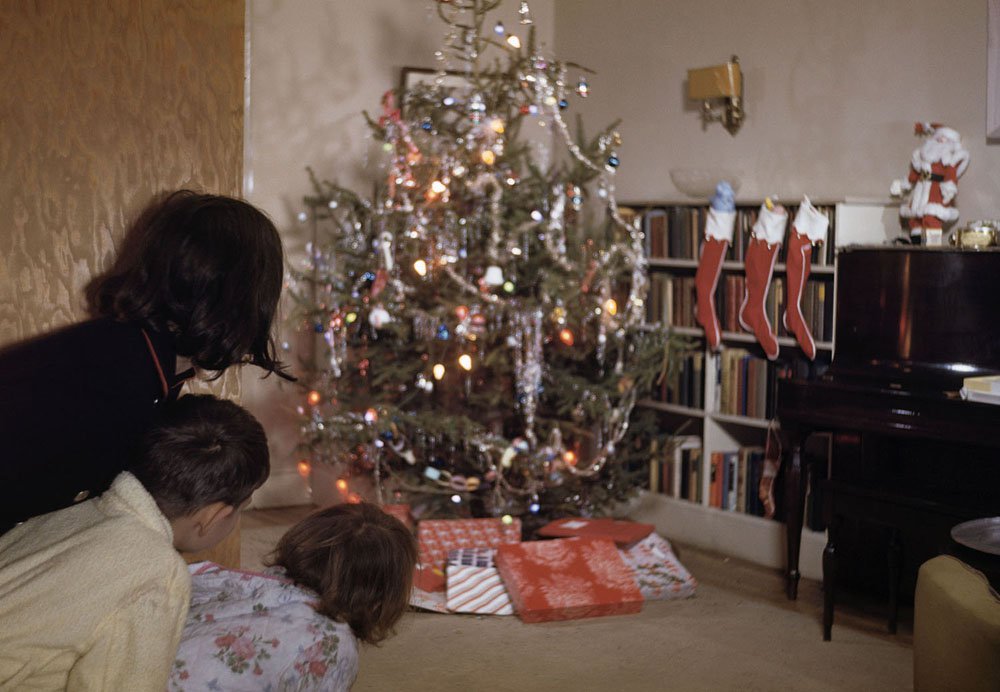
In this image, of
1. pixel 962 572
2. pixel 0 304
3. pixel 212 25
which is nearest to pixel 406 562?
pixel 0 304

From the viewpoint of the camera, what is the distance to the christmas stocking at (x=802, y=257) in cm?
433

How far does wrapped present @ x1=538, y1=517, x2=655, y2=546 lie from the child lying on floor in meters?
2.27

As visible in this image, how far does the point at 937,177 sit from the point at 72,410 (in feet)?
11.1

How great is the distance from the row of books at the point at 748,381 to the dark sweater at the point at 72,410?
3220 mm

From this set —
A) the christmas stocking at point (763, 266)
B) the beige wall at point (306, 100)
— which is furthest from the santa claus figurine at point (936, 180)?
the beige wall at point (306, 100)

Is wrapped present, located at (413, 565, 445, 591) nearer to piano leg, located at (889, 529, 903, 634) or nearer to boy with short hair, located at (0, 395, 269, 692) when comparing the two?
piano leg, located at (889, 529, 903, 634)

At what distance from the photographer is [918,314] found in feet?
12.9

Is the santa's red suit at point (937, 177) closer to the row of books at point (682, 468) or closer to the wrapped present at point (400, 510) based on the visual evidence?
the row of books at point (682, 468)

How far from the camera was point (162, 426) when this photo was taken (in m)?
1.74

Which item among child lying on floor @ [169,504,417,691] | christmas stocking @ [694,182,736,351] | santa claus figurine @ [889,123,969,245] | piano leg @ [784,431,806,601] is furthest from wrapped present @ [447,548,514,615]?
santa claus figurine @ [889,123,969,245]

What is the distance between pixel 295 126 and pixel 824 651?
11.2 feet

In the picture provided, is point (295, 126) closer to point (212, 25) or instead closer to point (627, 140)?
point (627, 140)

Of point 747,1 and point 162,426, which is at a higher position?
point 747,1

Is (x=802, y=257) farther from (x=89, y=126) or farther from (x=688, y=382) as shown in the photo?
(x=89, y=126)
